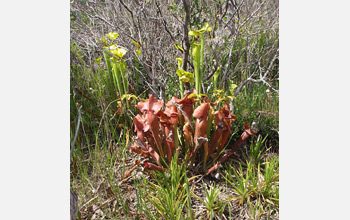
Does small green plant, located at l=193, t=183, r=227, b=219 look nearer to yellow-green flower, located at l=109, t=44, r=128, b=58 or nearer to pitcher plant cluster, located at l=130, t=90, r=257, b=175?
pitcher plant cluster, located at l=130, t=90, r=257, b=175

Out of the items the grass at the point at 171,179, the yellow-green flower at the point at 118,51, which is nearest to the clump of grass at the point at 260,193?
the grass at the point at 171,179

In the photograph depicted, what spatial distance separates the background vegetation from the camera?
88 centimetres

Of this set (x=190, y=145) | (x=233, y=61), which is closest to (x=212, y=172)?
(x=190, y=145)

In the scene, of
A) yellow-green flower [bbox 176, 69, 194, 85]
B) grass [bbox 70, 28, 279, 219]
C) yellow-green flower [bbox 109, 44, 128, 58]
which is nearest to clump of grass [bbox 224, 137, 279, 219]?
grass [bbox 70, 28, 279, 219]

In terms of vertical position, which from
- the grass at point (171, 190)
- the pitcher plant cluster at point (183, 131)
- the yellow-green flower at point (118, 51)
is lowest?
the grass at point (171, 190)

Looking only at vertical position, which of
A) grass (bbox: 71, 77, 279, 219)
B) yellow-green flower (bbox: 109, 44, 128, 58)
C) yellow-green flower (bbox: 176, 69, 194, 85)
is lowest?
grass (bbox: 71, 77, 279, 219)

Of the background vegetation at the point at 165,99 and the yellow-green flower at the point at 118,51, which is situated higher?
the yellow-green flower at the point at 118,51

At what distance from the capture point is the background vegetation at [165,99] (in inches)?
34.7

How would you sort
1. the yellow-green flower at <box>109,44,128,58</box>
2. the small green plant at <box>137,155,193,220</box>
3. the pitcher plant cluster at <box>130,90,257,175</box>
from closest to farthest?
1. the small green plant at <box>137,155,193,220</box>
2. the pitcher plant cluster at <box>130,90,257,175</box>
3. the yellow-green flower at <box>109,44,128,58</box>

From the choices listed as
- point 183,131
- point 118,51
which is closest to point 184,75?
point 183,131

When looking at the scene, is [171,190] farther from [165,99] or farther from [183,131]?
[165,99]

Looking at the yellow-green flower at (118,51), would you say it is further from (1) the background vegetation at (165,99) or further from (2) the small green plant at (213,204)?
(2) the small green plant at (213,204)

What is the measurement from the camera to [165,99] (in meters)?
1.29
